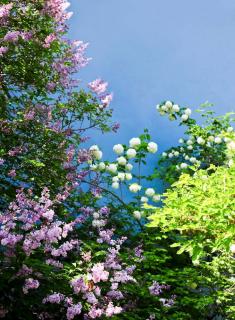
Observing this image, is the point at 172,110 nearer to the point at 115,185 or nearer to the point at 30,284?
the point at 115,185

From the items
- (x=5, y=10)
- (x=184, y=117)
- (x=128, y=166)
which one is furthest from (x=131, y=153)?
(x=5, y=10)

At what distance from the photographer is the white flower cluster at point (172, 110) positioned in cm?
1138

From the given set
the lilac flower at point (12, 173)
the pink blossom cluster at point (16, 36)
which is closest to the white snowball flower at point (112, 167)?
the pink blossom cluster at point (16, 36)

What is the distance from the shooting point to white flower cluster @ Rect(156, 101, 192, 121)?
37.3 ft

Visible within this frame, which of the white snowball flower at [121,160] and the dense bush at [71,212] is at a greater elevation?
the white snowball flower at [121,160]

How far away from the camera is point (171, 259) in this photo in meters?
8.52

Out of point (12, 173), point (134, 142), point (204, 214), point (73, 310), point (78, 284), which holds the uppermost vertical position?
point (134, 142)

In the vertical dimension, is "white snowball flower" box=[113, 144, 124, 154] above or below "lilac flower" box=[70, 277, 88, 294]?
above

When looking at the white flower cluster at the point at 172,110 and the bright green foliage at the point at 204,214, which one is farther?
the white flower cluster at the point at 172,110

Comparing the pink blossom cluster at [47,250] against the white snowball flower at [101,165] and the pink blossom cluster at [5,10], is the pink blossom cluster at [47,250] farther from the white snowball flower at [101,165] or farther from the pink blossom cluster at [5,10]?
the white snowball flower at [101,165]

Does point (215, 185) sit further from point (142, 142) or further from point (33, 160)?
point (142, 142)

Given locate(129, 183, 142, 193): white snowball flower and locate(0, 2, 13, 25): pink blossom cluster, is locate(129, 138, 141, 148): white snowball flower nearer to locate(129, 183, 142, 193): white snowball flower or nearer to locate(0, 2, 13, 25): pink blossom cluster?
locate(129, 183, 142, 193): white snowball flower

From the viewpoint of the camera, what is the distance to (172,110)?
11406 millimetres

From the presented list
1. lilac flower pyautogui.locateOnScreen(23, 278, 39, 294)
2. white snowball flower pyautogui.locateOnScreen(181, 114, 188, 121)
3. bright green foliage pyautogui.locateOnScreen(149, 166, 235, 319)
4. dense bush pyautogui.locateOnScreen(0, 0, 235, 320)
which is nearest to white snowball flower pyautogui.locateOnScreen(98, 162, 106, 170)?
dense bush pyautogui.locateOnScreen(0, 0, 235, 320)
